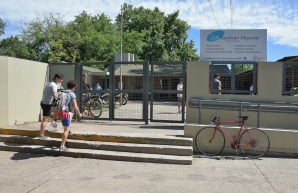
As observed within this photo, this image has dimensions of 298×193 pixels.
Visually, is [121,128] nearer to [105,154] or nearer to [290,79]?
[105,154]

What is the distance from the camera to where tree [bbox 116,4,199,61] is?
116 feet

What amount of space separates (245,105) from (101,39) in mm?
23424

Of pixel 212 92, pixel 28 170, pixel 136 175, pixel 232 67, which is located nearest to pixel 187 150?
pixel 136 175

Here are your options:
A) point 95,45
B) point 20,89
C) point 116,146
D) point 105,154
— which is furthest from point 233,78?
point 95,45

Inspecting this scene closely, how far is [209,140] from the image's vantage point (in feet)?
22.0

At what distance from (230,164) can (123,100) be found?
176 inches

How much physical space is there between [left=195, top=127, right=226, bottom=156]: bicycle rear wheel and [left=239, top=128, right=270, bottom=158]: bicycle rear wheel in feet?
1.65

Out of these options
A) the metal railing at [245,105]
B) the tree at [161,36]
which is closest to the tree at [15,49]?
the tree at [161,36]

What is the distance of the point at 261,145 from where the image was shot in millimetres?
6578

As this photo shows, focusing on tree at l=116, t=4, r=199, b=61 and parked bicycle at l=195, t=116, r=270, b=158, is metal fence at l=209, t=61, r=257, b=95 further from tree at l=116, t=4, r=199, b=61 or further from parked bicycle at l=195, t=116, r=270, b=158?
tree at l=116, t=4, r=199, b=61

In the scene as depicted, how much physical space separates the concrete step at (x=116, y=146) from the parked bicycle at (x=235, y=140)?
20.1 inches

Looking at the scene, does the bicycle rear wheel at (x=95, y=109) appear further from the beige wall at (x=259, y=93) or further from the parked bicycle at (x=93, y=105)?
the beige wall at (x=259, y=93)

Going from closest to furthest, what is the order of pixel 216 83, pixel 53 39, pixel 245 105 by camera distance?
1. pixel 245 105
2. pixel 216 83
3. pixel 53 39

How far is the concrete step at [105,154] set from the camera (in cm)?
602
